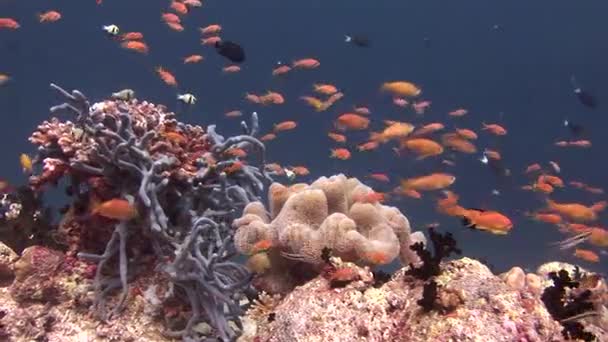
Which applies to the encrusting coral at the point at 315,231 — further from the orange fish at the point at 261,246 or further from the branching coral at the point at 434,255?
the branching coral at the point at 434,255

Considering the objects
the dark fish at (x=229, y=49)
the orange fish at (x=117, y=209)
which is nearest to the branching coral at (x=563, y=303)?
the orange fish at (x=117, y=209)

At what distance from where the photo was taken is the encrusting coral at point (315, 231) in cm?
512

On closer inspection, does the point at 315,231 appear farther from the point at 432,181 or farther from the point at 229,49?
the point at 229,49

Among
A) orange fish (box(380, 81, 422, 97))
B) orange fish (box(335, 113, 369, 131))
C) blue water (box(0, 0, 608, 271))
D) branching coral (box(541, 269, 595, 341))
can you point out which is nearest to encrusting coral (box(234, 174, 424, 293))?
branching coral (box(541, 269, 595, 341))

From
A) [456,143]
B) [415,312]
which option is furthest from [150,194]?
[456,143]

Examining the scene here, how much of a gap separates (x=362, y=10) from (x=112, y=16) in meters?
36.2

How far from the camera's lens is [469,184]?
2046 inches

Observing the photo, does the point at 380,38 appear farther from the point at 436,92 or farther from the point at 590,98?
the point at 590,98

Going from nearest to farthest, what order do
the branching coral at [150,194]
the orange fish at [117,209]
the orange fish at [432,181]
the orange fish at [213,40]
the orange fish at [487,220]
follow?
the orange fish at [117,209], the branching coral at [150,194], the orange fish at [487,220], the orange fish at [432,181], the orange fish at [213,40]

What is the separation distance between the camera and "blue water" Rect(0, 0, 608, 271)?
2345 inches

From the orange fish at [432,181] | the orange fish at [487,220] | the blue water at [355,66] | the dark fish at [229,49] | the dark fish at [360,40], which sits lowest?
the orange fish at [487,220]

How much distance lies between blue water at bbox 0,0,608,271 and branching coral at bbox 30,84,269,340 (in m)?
43.2

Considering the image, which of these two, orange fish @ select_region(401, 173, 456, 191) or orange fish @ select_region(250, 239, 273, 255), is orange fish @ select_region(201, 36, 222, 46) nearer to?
orange fish @ select_region(401, 173, 456, 191)

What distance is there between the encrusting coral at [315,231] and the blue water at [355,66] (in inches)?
1673
